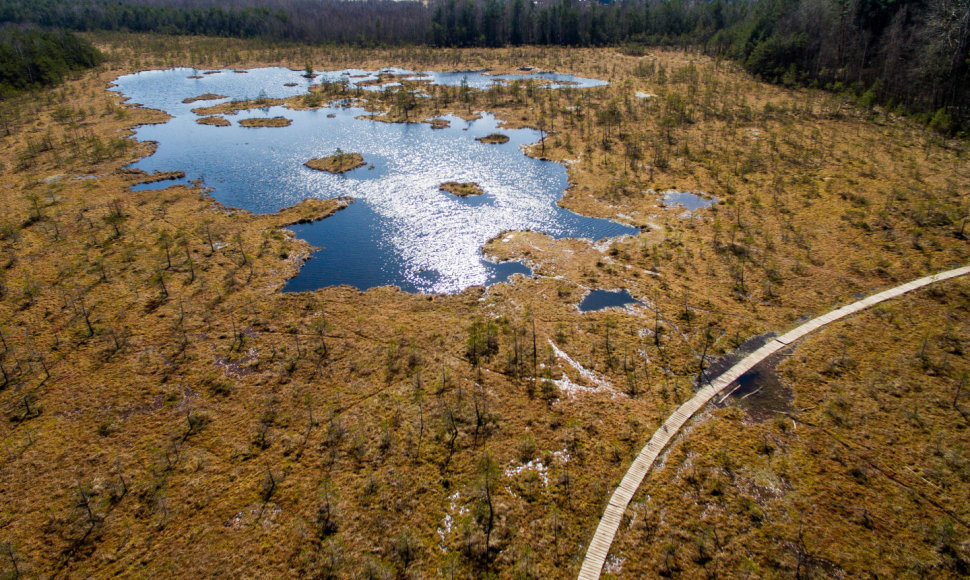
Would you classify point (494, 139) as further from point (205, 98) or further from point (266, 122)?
point (205, 98)

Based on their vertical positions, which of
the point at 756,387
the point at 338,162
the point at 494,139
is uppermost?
the point at 494,139

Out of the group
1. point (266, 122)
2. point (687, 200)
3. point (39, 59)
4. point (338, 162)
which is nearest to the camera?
point (687, 200)

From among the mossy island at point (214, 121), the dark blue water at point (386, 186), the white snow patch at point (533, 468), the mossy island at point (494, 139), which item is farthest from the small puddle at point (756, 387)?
the mossy island at point (214, 121)

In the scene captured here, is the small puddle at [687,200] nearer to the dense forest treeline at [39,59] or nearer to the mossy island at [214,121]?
the mossy island at [214,121]

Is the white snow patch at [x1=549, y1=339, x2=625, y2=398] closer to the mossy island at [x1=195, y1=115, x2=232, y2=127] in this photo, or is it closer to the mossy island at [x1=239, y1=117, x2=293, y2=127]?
the mossy island at [x1=239, y1=117, x2=293, y2=127]

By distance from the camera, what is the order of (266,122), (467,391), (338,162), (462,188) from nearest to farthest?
(467,391)
(462,188)
(338,162)
(266,122)

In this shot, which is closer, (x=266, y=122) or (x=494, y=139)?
(x=494, y=139)

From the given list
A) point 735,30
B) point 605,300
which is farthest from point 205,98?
point 735,30
